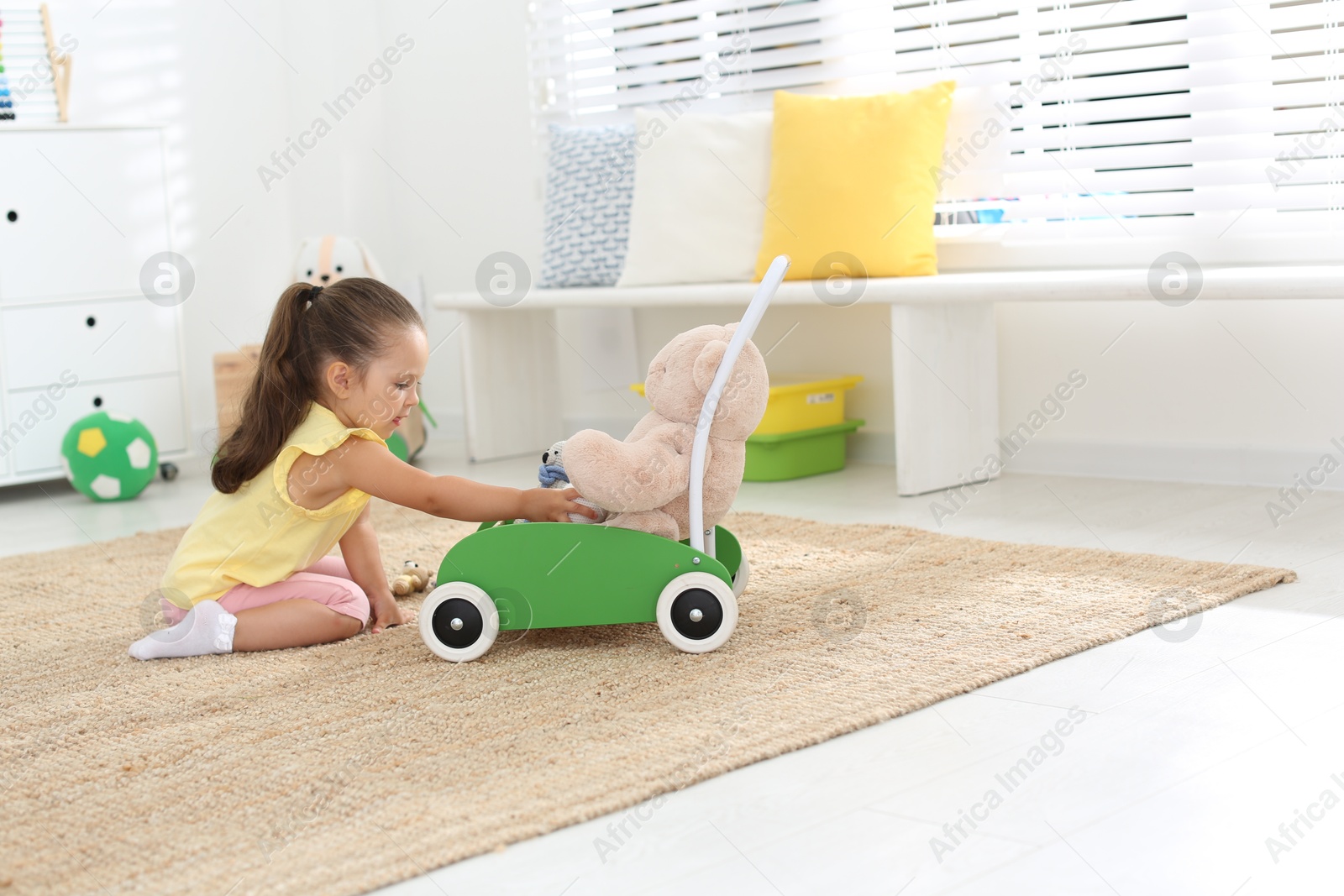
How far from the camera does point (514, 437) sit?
11.3 feet

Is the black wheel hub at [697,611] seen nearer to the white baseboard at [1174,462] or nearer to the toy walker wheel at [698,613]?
the toy walker wheel at [698,613]

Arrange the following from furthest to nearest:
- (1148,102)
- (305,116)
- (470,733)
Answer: (305,116), (1148,102), (470,733)

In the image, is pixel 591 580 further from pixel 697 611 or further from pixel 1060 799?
pixel 1060 799

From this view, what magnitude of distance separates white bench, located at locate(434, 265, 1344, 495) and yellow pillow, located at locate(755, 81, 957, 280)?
0.29ft

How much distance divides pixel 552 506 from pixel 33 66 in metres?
2.48

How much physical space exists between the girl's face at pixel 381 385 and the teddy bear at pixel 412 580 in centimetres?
36

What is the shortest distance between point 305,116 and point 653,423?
2688 millimetres

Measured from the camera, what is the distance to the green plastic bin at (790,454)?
281cm

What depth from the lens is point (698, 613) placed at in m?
1.49

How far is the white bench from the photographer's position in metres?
2.10

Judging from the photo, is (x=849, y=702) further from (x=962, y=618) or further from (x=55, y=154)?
(x=55, y=154)

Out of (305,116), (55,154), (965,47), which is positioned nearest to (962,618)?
(965,47)

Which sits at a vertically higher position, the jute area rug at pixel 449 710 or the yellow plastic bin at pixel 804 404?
the yellow plastic bin at pixel 804 404

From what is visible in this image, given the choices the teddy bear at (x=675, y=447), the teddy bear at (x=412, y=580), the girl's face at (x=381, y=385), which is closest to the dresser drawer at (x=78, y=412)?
the teddy bear at (x=412, y=580)
